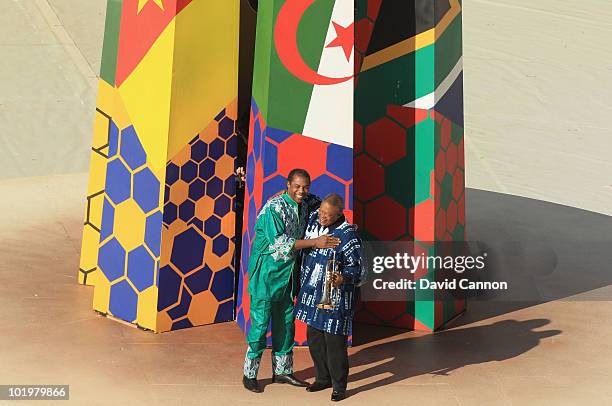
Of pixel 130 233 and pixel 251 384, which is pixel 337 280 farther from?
pixel 130 233

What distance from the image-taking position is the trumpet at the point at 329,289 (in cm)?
701

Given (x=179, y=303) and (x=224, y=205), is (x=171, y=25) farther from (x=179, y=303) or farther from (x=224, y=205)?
(x=179, y=303)

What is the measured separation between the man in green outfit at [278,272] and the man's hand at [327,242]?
12 cm

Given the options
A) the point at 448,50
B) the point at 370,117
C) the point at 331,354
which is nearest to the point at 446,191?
the point at 370,117

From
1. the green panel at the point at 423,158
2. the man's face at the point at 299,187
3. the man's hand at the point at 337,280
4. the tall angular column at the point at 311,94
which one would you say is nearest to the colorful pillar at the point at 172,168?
the tall angular column at the point at 311,94

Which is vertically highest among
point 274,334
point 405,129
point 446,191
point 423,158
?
point 405,129

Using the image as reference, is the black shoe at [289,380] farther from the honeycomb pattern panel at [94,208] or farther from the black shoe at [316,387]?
the honeycomb pattern panel at [94,208]

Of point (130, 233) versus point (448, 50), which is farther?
point (448, 50)

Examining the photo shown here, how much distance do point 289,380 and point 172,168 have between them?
82.6 inches

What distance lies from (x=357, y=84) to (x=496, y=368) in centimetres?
267

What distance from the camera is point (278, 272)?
733 cm

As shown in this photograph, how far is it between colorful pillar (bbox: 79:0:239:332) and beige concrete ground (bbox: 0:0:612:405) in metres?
0.30

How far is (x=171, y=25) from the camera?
8.48 meters

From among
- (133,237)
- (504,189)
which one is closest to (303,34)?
(133,237)
